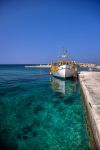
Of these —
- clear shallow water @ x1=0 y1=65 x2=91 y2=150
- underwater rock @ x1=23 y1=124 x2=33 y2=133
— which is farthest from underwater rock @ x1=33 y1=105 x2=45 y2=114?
underwater rock @ x1=23 y1=124 x2=33 y2=133

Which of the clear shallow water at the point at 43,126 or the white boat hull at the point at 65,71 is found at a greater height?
the white boat hull at the point at 65,71

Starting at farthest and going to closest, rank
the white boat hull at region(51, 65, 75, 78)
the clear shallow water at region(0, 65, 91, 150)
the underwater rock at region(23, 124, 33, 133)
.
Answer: the white boat hull at region(51, 65, 75, 78) < the underwater rock at region(23, 124, 33, 133) < the clear shallow water at region(0, 65, 91, 150)

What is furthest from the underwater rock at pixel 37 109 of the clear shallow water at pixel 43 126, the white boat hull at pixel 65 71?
the white boat hull at pixel 65 71

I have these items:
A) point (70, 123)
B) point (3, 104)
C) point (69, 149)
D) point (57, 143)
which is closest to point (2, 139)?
point (57, 143)

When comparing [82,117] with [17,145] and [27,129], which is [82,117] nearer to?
[27,129]

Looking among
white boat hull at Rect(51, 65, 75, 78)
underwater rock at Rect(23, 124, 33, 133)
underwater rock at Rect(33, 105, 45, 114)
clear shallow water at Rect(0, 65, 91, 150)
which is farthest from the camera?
white boat hull at Rect(51, 65, 75, 78)

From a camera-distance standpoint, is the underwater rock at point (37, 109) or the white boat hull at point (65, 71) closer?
the underwater rock at point (37, 109)

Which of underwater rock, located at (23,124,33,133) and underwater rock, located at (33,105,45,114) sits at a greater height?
underwater rock, located at (33,105,45,114)

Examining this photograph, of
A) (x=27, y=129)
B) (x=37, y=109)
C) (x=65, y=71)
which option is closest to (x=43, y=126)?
(x=27, y=129)

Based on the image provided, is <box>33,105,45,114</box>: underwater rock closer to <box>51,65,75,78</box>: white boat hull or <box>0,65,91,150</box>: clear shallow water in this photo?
<box>0,65,91,150</box>: clear shallow water

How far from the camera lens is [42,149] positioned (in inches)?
282

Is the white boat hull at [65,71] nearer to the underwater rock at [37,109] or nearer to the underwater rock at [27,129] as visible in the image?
the underwater rock at [37,109]

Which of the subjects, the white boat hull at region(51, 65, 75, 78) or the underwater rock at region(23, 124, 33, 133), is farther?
the white boat hull at region(51, 65, 75, 78)

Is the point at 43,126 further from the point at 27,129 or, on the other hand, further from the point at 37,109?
the point at 37,109
